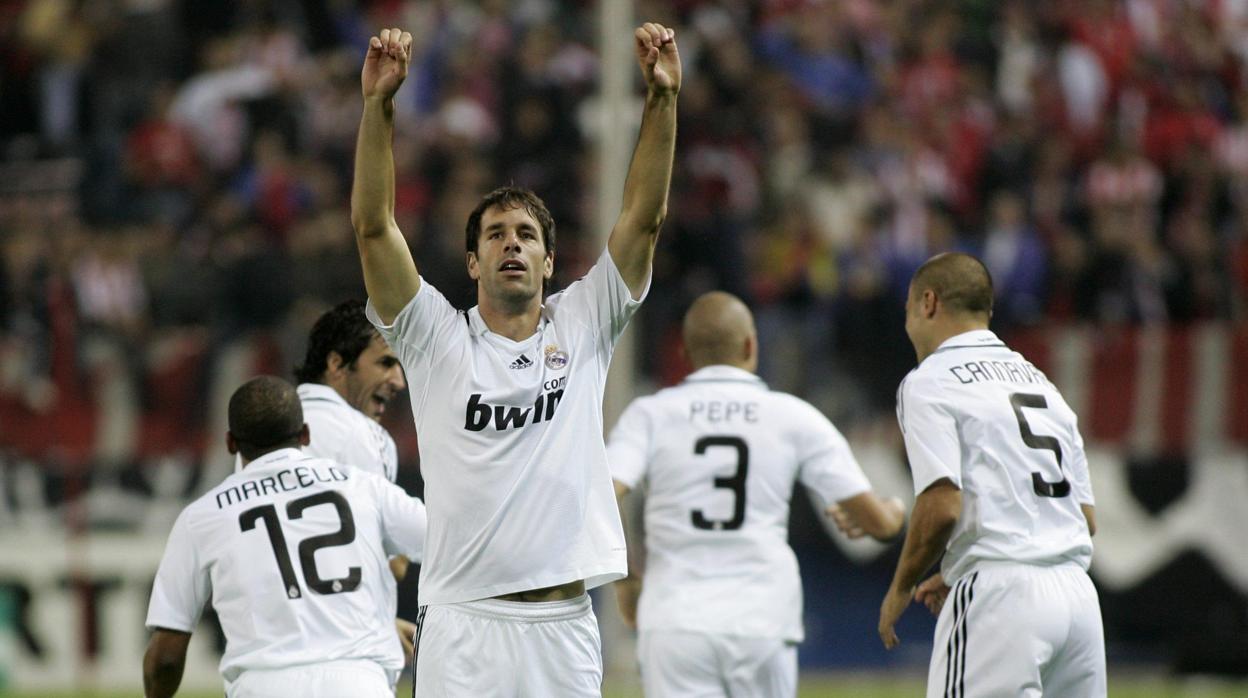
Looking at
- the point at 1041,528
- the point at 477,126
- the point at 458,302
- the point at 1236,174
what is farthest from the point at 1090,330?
the point at 1041,528

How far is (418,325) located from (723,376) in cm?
251

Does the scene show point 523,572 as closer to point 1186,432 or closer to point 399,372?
point 399,372

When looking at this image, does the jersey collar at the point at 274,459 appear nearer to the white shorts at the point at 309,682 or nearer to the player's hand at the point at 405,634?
the white shorts at the point at 309,682

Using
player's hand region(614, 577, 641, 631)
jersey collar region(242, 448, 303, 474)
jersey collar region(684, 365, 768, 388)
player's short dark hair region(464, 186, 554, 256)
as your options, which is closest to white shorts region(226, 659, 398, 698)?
jersey collar region(242, 448, 303, 474)

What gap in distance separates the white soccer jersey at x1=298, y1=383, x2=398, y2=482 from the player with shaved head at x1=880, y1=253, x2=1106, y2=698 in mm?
2061

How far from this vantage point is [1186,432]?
14.3 m

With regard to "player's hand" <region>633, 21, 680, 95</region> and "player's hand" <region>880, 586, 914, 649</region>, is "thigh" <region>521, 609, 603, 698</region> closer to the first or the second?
"player's hand" <region>880, 586, 914, 649</region>

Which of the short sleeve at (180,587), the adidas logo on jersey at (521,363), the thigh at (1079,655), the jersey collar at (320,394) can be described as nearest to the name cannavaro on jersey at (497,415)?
the adidas logo on jersey at (521,363)

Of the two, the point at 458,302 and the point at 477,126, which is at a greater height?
the point at 477,126

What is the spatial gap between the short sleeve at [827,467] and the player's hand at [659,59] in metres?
2.55

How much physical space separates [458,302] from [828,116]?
4.76m

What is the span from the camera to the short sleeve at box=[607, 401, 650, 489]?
7.94m

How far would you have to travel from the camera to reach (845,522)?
8.01m

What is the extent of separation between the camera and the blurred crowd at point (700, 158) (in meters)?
14.9
